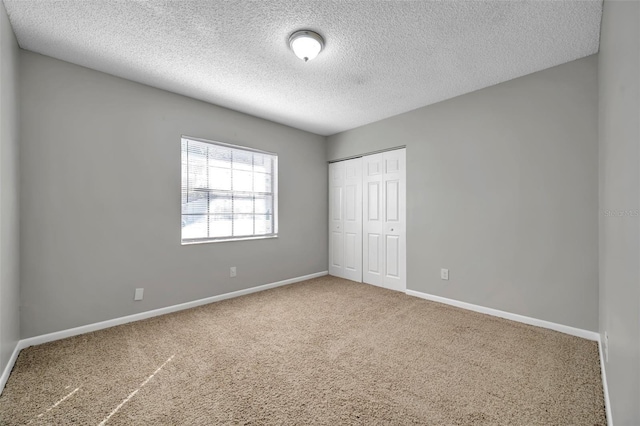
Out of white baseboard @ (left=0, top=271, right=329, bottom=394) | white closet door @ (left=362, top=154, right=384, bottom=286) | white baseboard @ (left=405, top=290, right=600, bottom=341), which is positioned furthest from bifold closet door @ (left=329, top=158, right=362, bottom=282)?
white baseboard @ (left=0, top=271, right=329, bottom=394)

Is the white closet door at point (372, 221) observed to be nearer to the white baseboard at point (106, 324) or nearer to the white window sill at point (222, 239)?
the white window sill at point (222, 239)

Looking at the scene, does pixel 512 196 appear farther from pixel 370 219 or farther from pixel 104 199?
pixel 104 199

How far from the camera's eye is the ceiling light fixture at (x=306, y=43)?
6.89 ft

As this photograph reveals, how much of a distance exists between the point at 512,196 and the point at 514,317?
4.21ft

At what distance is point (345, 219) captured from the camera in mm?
4797

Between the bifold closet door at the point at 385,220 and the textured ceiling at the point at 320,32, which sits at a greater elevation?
the textured ceiling at the point at 320,32

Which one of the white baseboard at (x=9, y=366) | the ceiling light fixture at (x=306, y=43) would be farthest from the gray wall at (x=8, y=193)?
the ceiling light fixture at (x=306, y=43)

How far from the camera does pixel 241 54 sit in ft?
7.92

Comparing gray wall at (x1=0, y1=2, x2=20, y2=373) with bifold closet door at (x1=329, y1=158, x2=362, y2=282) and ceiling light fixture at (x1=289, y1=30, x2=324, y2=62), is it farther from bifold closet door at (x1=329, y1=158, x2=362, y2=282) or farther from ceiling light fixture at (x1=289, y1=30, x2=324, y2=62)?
bifold closet door at (x1=329, y1=158, x2=362, y2=282)

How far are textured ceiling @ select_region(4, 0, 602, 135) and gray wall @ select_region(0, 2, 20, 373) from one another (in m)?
0.28

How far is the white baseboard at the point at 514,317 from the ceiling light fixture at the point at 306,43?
3148mm

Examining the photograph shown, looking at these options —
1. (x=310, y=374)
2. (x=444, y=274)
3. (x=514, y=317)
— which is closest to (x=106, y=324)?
(x=310, y=374)

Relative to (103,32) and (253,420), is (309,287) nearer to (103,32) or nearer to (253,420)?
(253,420)

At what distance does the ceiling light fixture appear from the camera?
6.89 ft
